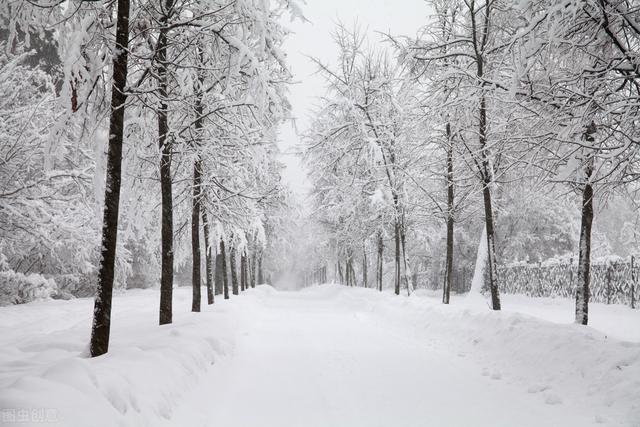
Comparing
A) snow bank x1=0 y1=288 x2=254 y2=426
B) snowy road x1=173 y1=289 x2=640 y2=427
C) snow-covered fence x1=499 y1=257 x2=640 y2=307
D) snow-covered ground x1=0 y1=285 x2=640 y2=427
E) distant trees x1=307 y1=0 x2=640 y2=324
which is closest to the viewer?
snow bank x1=0 y1=288 x2=254 y2=426

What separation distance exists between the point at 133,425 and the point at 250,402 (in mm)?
1881

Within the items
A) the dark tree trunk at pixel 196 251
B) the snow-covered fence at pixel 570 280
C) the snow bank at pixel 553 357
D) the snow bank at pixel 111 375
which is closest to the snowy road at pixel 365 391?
the snow bank at pixel 553 357

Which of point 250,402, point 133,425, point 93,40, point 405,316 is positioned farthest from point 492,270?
point 93,40

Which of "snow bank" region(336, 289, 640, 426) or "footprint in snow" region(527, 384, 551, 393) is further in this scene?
"footprint in snow" region(527, 384, 551, 393)

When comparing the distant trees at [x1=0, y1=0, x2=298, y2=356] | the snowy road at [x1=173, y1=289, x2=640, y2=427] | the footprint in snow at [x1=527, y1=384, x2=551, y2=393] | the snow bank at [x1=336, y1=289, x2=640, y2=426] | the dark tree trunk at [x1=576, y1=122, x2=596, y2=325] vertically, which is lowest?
the snowy road at [x1=173, y1=289, x2=640, y2=427]

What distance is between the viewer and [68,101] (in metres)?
4.81

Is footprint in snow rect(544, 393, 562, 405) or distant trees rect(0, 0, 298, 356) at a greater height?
distant trees rect(0, 0, 298, 356)

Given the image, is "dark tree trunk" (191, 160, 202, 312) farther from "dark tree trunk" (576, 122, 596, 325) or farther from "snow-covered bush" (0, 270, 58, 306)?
"dark tree trunk" (576, 122, 596, 325)

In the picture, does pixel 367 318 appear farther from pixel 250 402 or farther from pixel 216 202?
pixel 250 402

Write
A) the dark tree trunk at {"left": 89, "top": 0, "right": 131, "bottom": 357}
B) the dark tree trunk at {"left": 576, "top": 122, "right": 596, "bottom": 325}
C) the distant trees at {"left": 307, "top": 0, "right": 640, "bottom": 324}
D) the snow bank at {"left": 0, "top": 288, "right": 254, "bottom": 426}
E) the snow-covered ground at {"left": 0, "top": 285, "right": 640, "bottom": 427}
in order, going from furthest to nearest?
the dark tree trunk at {"left": 576, "top": 122, "right": 596, "bottom": 325}
the distant trees at {"left": 307, "top": 0, "right": 640, "bottom": 324}
the dark tree trunk at {"left": 89, "top": 0, "right": 131, "bottom": 357}
the snow-covered ground at {"left": 0, "top": 285, "right": 640, "bottom": 427}
the snow bank at {"left": 0, "top": 288, "right": 254, "bottom": 426}

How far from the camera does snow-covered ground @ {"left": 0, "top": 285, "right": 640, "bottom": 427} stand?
366cm

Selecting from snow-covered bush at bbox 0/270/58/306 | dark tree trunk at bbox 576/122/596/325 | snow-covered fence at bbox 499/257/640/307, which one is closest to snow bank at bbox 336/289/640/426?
dark tree trunk at bbox 576/122/596/325

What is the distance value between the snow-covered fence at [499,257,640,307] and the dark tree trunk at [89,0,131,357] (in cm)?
1629

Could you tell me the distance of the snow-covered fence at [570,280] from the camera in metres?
14.2
